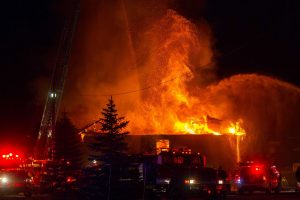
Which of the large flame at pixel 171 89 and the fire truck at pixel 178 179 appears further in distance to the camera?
the large flame at pixel 171 89

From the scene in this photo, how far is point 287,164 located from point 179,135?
12.5 m

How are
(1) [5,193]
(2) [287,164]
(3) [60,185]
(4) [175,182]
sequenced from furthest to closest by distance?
(2) [287,164] < (3) [60,185] < (1) [5,193] < (4) [175,182]

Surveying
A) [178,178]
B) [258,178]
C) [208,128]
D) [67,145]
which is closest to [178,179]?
[178,178]

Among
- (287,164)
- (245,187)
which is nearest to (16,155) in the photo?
(245,187)

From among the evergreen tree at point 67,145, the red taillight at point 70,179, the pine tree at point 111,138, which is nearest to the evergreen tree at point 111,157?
the pine tree at point 111,138

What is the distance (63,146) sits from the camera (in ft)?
108

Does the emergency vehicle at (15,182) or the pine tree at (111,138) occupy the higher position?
the pine tree at (111,138)

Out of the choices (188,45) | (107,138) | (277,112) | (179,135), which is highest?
(188,45)

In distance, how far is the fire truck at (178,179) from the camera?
20748mm

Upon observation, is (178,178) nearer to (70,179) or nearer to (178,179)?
(178,179)

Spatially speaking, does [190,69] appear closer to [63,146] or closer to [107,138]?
[63,146]

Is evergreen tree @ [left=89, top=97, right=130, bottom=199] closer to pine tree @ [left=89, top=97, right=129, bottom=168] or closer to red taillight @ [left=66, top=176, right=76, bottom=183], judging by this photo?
pine tree @ [left=89, top=97, right=129, bottom=168]

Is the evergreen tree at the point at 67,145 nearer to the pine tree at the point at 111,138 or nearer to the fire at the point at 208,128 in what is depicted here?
the pine tree at the point at 111,138

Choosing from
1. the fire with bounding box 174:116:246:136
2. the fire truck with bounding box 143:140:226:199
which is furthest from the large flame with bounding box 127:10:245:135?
the fire truck with bounding box 143:140:226:199
